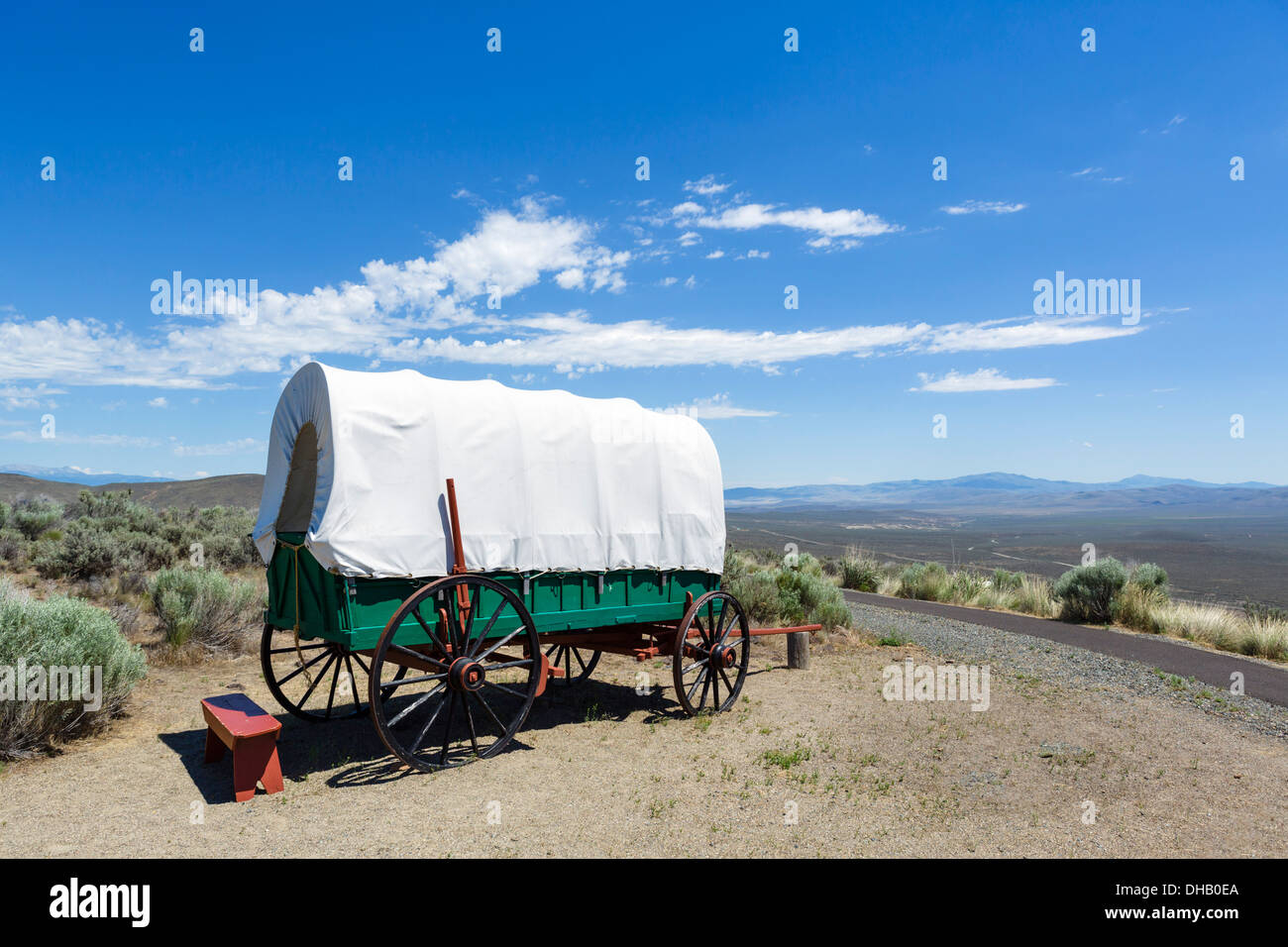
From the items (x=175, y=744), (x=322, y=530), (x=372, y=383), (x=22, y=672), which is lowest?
(x=175, y=744)

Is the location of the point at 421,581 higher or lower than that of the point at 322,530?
lower

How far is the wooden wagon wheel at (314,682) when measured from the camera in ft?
22.8

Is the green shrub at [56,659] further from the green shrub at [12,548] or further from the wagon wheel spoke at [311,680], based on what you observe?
the green shrub at [12,548]

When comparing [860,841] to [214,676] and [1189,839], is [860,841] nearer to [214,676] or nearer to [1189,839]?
[1189,839]

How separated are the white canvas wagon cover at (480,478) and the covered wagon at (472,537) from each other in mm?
15

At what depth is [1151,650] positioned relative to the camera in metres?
12.1

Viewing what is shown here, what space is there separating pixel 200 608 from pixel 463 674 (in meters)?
5.81

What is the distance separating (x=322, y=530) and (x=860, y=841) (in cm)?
425

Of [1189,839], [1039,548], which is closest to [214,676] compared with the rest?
[1189,839]

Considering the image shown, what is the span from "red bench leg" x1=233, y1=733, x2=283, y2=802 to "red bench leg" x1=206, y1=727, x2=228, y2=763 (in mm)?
807

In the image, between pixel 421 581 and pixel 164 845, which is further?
pixel 421 581

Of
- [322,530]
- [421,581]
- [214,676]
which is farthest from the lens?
[214,676]

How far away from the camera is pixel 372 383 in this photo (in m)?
6.05

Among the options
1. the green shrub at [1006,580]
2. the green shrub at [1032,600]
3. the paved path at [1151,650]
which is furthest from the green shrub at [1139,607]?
the green shrub at [1006,580]
